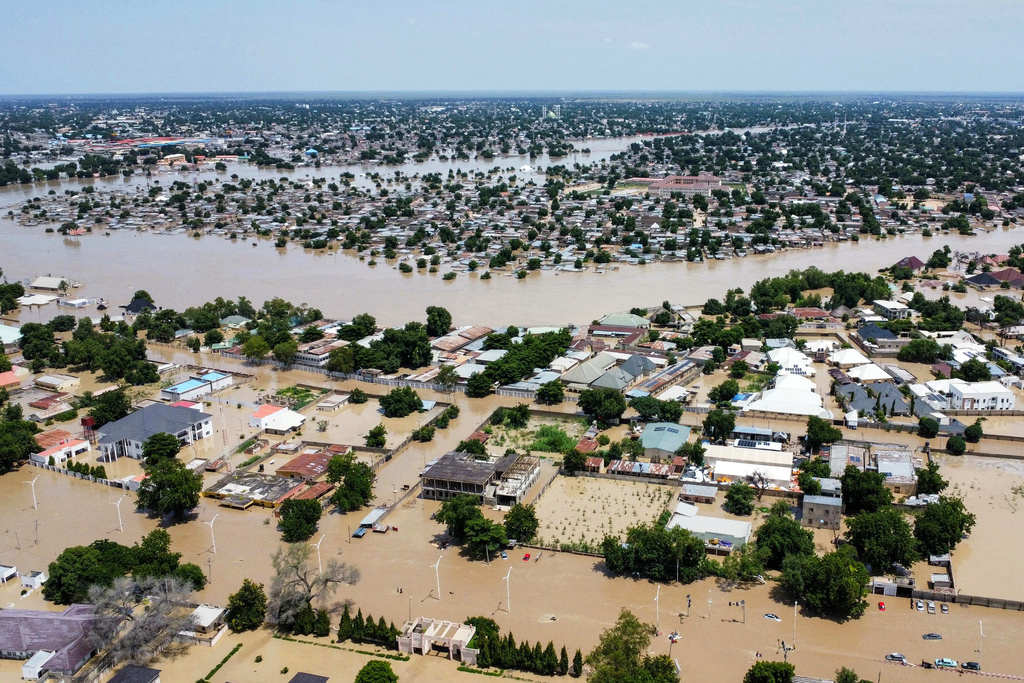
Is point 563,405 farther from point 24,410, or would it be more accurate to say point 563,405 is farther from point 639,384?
point 24,410

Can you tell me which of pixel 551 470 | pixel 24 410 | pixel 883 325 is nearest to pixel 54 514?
pixel 24 410

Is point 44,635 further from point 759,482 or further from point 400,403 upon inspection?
point 759,482

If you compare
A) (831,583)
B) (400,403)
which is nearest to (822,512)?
(831,583)

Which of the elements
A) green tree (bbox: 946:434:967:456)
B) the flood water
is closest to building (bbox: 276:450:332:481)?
the flood water

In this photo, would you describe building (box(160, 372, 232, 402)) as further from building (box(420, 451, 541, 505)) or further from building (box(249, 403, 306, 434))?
building (box(420, 451, 541, 505))

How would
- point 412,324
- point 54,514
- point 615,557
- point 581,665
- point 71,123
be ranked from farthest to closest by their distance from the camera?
point 71,123 → point 412,324 → point 54,514 → point 615,557 → point 581,665

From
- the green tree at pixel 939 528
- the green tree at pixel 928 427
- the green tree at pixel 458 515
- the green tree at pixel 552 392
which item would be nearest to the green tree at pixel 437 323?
the green tree at pixel 552 392
